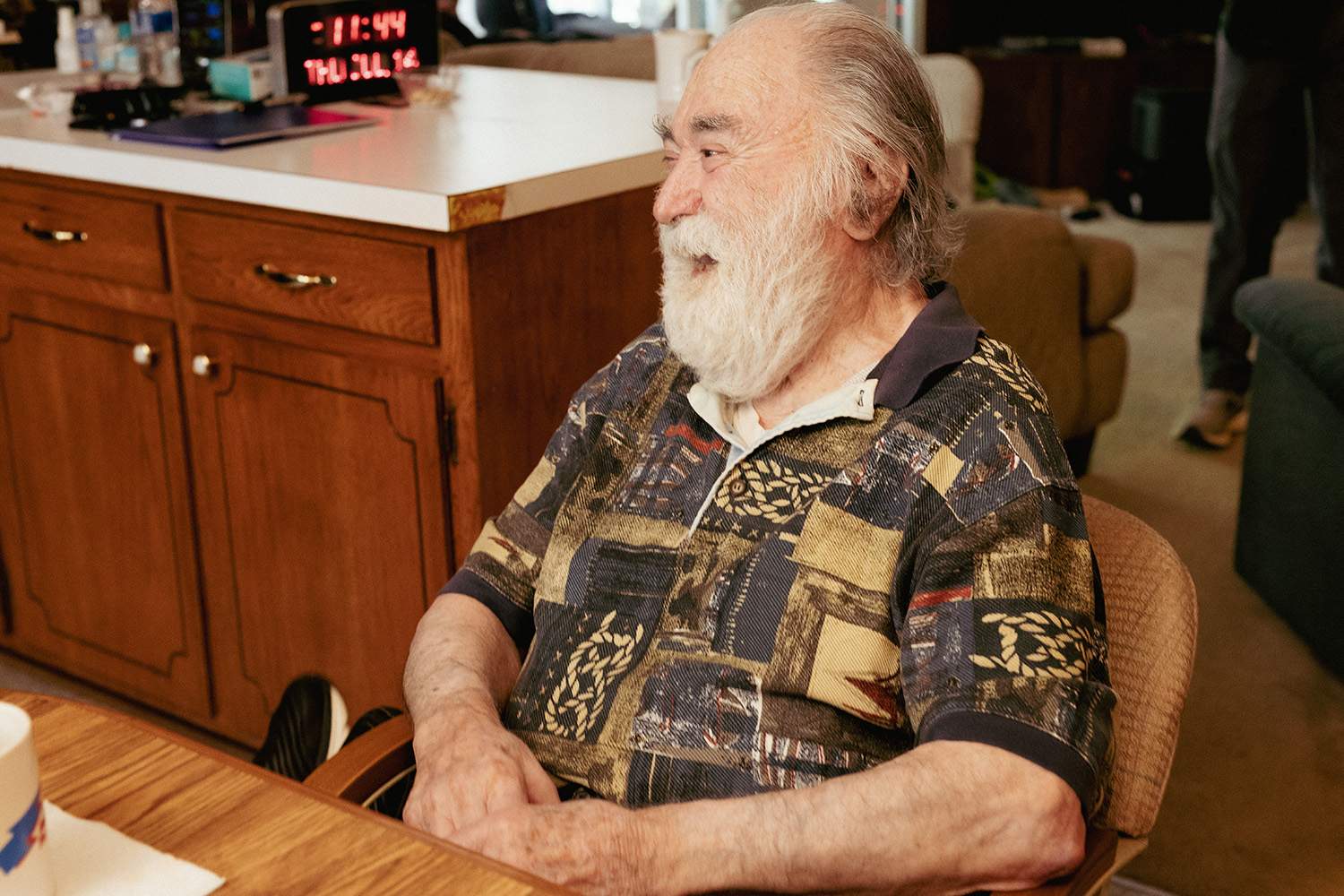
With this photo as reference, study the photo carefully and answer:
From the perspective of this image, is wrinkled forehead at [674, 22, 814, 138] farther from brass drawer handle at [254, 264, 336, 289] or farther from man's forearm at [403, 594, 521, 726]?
brass drawer handle at [254, 264, 336, 289]

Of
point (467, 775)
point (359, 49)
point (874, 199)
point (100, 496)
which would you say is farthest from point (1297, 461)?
point (100, 496)

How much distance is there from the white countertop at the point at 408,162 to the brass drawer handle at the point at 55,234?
9cm

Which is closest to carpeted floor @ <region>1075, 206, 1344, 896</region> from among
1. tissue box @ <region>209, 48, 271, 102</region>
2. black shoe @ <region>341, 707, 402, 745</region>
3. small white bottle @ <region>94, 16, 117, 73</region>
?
black shoe @ <region>341, 707, 402, 745</region>

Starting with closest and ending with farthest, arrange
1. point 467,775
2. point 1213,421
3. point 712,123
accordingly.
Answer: point 467,775 → point 712,123 → point 1213,421

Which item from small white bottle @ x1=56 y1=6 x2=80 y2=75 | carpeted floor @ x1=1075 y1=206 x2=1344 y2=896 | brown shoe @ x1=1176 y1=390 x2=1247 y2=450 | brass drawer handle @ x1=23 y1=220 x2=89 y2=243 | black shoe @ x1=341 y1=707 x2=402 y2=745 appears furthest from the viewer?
brown shoe @ x1=1176 y1=390 x2=1247 y2=450

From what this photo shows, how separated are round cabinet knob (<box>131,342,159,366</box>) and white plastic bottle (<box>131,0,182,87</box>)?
0.86 metres

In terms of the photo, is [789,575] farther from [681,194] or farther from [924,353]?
[681,194]

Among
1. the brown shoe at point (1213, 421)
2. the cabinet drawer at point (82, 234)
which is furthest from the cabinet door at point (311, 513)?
the brown shoe at point (1213, 421)

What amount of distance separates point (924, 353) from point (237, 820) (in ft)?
2.34

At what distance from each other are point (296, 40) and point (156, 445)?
2.24 feet

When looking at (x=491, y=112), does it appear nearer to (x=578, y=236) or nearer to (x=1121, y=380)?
(x=578, y=236)

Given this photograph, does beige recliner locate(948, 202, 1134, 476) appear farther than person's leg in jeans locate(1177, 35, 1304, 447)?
No

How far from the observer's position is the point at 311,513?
2.08 metres

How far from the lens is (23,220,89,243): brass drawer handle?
218 cm
